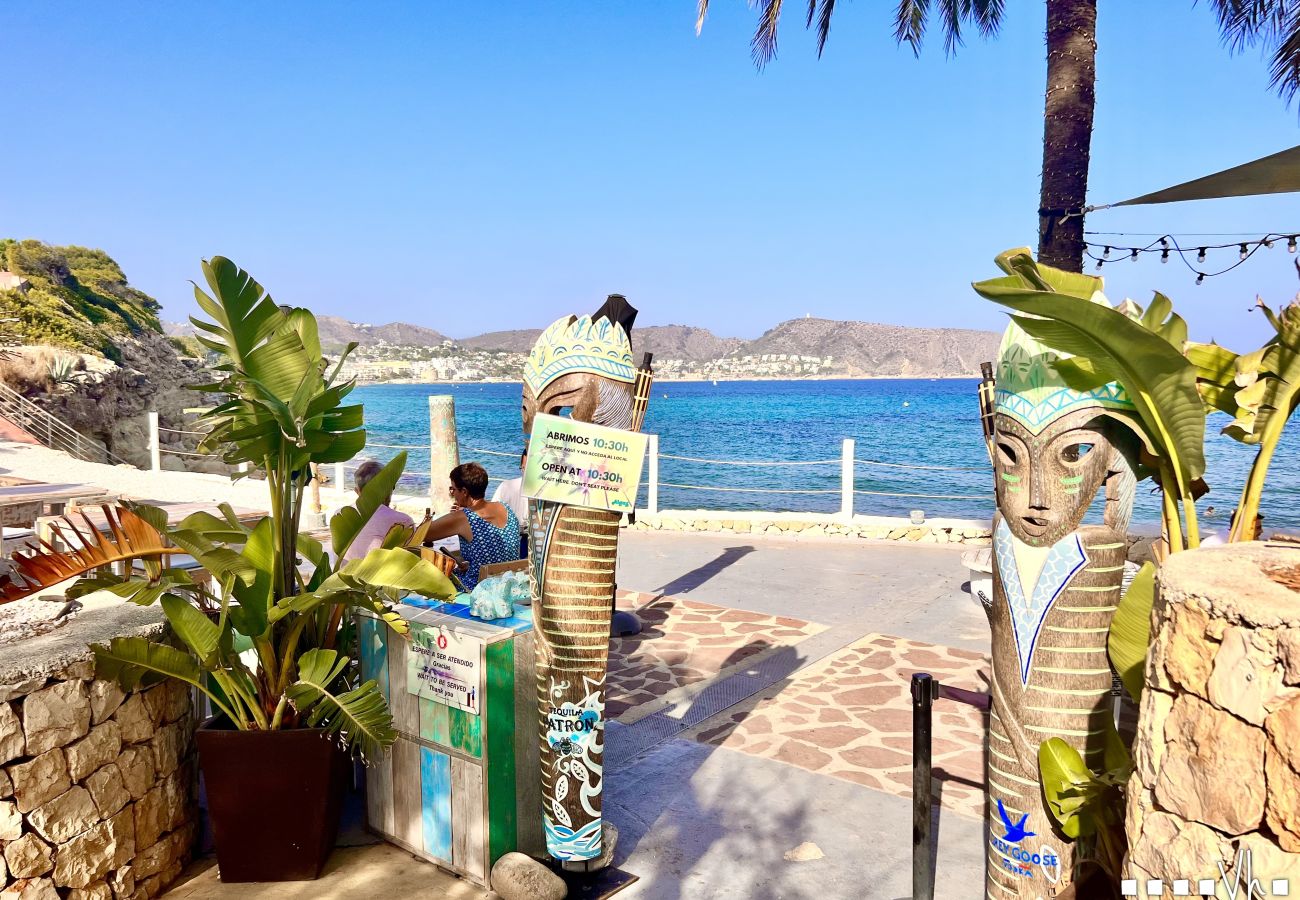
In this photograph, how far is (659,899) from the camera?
346 cm

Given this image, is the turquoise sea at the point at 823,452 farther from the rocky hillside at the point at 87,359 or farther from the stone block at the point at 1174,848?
the rocky hillside at the point at 87,359

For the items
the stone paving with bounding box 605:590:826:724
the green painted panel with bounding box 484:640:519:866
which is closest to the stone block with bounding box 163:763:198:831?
the green painted panel with bounding box 484:640:519:866

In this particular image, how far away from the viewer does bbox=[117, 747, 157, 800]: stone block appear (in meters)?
3.38

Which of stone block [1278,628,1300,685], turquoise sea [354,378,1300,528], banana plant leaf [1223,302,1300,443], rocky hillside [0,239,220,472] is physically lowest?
turquoise sea [354,378,1300,528]

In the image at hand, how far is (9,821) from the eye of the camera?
3.01 m

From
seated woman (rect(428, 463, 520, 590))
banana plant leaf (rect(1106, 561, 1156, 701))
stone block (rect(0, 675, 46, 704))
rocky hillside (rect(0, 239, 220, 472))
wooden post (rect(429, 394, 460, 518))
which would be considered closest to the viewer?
banana plant leaf (rect(1106, 561, 1156, 701))

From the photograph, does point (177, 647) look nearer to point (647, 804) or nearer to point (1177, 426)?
point (647, 804)

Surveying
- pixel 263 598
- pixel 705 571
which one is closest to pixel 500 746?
pixel 263 598

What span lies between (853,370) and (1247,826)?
6803 inches

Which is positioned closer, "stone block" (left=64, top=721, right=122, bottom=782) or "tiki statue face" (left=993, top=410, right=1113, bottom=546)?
"tiki statue face" (left=993, top=410, right=1113, bottom=546)

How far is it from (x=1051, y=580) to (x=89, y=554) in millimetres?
3568

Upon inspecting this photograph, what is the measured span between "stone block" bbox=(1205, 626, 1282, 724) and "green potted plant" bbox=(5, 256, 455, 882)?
2.44m

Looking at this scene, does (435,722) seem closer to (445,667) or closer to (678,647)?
(445,667)

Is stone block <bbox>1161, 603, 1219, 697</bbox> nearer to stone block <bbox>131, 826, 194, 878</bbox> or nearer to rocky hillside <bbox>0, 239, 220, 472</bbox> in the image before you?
stone block <bbox>131, 826, 194, 878</bbox>
